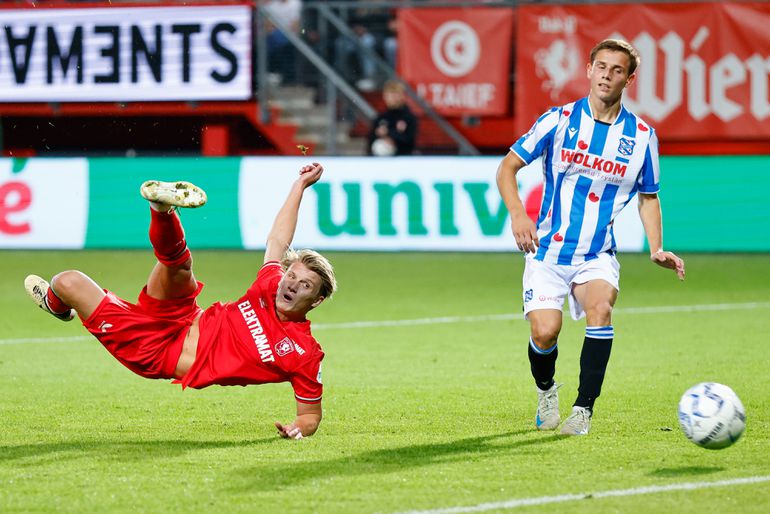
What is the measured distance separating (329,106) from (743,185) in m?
6.14

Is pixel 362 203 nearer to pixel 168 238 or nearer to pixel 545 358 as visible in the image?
pixel 545 358

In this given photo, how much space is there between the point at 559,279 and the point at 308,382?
60.8 inches

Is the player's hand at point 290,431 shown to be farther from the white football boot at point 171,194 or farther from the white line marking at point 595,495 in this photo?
the white line marking at point 595,495

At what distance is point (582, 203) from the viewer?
727 centimetres

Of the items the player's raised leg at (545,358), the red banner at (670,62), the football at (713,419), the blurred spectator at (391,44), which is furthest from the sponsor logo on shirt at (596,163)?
the blurred spectator at (391,44)

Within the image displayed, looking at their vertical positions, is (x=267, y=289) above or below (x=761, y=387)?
above

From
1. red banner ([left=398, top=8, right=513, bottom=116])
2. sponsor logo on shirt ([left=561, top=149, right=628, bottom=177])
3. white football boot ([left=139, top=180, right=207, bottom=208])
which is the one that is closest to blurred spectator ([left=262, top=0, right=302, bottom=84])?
red banner ([left=398, top=8, right=513, bottom=116])

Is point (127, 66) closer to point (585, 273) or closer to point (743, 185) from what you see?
point (743, 185)

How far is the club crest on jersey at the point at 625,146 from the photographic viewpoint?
23.7 ft

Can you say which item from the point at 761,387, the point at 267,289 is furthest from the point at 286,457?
the point at 761,387

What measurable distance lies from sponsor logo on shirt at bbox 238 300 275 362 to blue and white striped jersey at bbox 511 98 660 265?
1.62 m

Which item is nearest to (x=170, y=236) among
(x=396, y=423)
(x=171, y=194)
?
(x=171, y=194)

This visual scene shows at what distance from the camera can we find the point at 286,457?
6.43 metres

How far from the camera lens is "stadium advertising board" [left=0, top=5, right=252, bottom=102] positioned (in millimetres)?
19406
